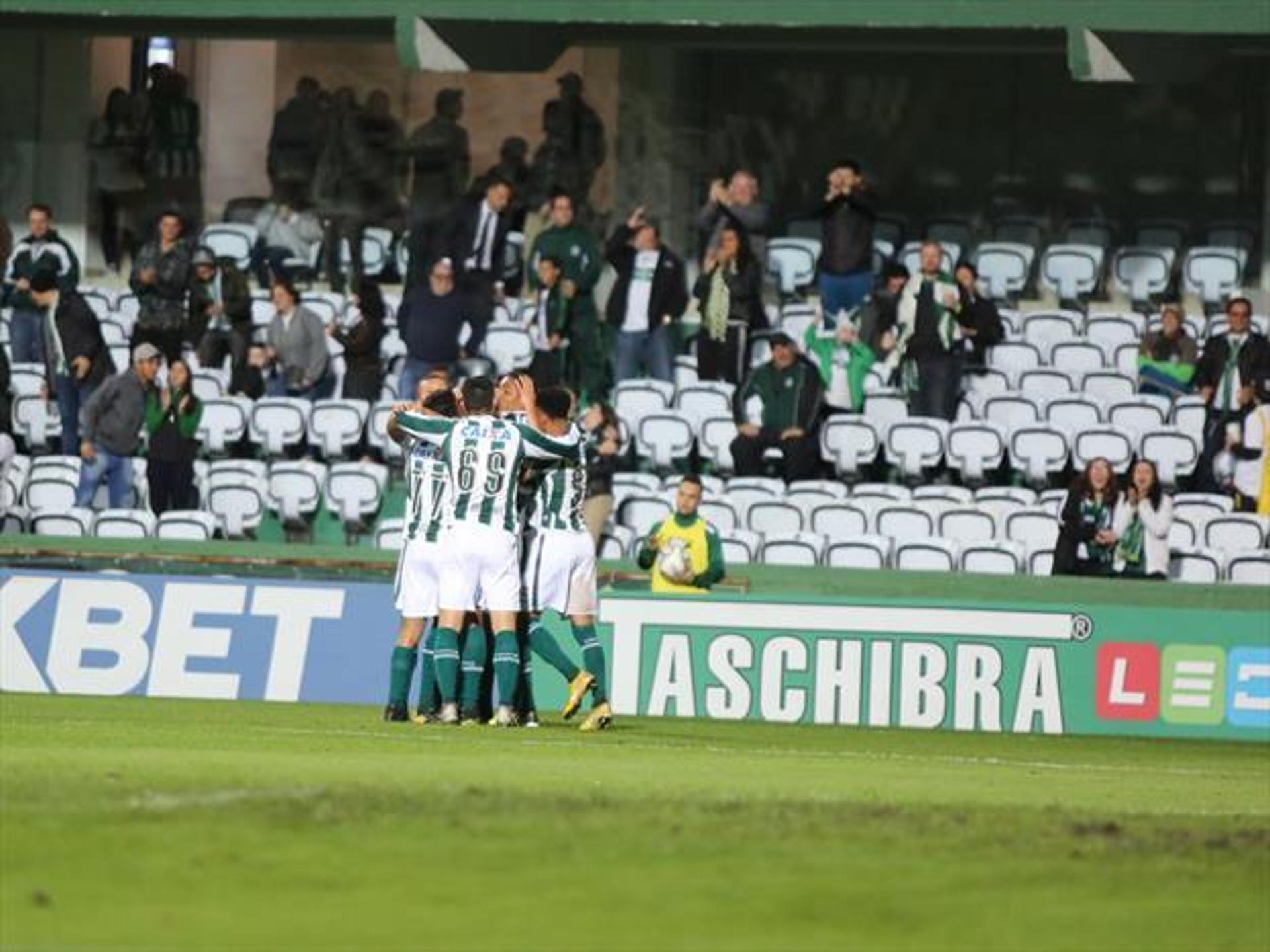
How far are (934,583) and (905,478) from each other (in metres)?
2.43

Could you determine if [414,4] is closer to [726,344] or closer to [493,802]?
[726,344]

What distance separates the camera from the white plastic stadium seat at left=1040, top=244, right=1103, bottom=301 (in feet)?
97.1

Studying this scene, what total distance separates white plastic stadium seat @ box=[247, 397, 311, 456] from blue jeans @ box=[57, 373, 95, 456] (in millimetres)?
1472

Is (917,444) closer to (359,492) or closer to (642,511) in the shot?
(642,511)

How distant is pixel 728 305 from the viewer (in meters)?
27.3

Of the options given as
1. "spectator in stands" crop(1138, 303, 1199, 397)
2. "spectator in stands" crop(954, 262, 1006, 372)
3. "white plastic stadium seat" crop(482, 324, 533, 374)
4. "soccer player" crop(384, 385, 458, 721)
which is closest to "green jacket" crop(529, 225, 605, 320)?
"white plastic stadium seat" crop(482, 324, 533, 374)

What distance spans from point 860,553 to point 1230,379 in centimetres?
347

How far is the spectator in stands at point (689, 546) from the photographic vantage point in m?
22.8

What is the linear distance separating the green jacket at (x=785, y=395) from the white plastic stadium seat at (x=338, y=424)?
335 centimetres

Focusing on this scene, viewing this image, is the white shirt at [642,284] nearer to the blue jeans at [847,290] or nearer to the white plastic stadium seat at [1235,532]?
the blue jeans at [847,290]

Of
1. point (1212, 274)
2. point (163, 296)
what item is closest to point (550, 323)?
point (163, 296)

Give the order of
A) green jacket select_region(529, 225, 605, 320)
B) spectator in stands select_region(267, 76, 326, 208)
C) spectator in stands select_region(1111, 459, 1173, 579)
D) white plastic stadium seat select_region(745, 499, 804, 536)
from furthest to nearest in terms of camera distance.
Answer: spectator in stands select_region(267, 76, 326, 208) → green jacket select_region(529, 225, 605, 320) → white plastic stadium seat select_region(745, 499, 804, 536) → spectator in stands select_region(1111, 459, 1173, 579)

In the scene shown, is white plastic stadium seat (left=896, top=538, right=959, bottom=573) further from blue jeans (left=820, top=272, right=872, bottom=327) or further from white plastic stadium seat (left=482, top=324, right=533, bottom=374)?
white plastic stadium seat (left=482, top=324, right=533, bottom=374)

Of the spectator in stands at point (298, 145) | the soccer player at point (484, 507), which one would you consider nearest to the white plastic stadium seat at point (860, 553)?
the soccer player at point (484, 507)
